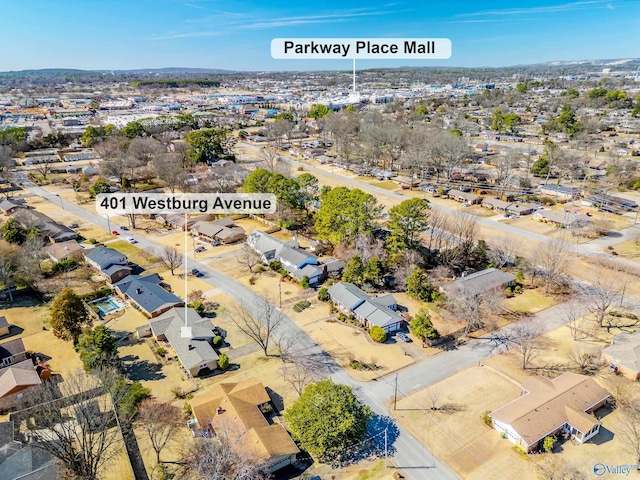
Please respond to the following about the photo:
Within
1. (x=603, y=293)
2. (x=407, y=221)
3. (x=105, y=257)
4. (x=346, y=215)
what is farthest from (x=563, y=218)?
(x=105, y=257)

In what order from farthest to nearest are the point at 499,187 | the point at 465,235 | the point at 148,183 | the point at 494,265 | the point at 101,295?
the point at 148,183 < the point at 499,187 < the point at 465,235 < the point at 494,265 < the point at 101,295

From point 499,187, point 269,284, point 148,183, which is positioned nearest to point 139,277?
point 269,284

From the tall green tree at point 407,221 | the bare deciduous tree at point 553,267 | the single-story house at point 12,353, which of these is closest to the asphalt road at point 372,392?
the tall green tree at point 407,221

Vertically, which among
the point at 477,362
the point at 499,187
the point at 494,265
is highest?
the point at 499,187

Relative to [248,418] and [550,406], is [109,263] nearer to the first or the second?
[248,418]

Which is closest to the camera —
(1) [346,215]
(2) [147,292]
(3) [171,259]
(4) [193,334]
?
(4) [193,334]

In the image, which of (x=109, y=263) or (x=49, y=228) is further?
(x=49, y=228)

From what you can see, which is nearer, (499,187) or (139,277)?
(139,277)

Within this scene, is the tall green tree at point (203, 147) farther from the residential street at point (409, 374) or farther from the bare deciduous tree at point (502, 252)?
the bare deciduous tree at point (502, 252)

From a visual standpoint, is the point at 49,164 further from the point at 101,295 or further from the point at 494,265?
the point at 494,265
